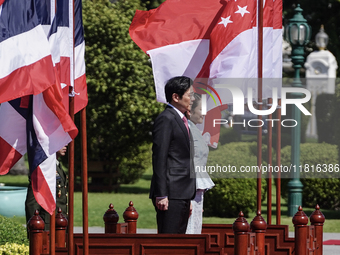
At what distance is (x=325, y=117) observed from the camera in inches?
952

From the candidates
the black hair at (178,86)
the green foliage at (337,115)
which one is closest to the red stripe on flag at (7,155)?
the black hair at (178,86)

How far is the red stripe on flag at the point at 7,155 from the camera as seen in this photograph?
599 cm

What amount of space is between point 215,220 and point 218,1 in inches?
223

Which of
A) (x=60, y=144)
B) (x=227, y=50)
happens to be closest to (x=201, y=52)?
(x=227, y=50)

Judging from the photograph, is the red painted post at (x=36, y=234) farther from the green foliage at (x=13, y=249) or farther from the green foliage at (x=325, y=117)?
the green foliage at (x=325, y=117)

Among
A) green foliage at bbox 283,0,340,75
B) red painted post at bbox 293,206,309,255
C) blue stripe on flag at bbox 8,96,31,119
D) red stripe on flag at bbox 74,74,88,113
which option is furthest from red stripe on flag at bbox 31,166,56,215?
green foliage at bbox 283,0,340,75

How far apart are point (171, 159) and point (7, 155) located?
55.2 inches

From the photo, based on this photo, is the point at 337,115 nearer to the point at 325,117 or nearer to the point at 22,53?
the point at 325,117

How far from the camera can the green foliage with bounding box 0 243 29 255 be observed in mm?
6730

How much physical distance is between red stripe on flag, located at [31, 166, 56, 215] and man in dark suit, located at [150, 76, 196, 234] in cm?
98

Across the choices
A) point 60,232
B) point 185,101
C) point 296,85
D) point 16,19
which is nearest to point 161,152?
point 185,101

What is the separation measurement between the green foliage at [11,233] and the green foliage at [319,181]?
8.19 metres

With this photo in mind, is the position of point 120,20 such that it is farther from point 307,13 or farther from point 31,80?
point 31,80

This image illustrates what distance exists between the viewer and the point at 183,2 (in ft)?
29.4
